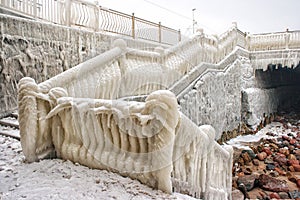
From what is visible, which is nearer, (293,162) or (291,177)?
(291,177)

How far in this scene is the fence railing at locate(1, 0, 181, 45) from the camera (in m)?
5.99

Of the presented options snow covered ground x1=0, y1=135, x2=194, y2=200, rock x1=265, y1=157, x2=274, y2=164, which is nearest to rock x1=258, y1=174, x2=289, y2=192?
rock x1=265, y1=157, x2=274, y2=164

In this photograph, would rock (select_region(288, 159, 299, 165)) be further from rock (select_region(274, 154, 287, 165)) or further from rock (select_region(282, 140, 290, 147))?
rock (select_region(282, 140, 290, 147))

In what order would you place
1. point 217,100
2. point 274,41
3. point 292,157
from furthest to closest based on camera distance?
point 274,41, point 217,100, point 292,157

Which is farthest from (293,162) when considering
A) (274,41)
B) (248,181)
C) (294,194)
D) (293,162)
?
(274,41)

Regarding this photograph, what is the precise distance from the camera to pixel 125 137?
213cm

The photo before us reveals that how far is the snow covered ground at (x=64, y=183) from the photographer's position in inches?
76.8

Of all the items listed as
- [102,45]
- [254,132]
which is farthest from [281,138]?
[102,45]

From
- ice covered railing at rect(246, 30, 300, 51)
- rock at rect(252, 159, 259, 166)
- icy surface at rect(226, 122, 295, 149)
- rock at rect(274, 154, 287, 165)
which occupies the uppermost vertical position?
ice covered railing at rect(246, 30, 300, 51)

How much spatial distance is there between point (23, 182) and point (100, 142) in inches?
29.1

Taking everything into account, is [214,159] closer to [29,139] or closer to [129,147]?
[129,147]

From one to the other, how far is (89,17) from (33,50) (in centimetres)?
279

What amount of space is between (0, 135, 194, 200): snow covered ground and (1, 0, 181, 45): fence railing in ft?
14.1

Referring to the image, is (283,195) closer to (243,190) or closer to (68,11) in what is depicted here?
(243,190)
